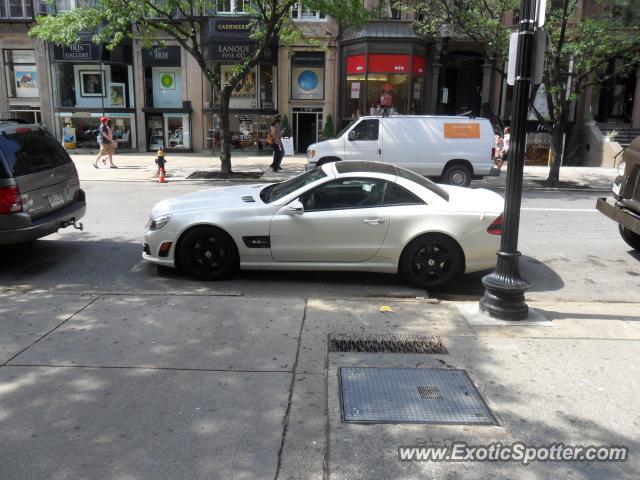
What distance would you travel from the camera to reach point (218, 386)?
403 centimetres

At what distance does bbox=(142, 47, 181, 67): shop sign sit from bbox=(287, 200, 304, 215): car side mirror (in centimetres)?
2067

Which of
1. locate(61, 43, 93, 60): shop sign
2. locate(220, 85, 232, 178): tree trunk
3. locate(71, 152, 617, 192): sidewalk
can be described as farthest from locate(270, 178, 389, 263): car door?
locate(61, 43, 93, 60): shop sign

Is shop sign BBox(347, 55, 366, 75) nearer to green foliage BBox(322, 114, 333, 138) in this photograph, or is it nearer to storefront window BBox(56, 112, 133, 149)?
green foliage BBox(322, 114, 333, 138)

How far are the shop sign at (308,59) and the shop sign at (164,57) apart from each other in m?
5.18

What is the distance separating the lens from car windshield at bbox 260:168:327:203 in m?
6.92

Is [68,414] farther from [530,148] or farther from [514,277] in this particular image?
[530,148]

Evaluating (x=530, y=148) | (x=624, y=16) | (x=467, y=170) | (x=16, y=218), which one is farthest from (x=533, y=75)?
(x=530, y=148)

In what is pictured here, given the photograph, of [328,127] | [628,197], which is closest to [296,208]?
[628,197]

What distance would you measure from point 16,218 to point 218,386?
419 centimetres

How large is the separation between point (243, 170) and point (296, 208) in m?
13.2

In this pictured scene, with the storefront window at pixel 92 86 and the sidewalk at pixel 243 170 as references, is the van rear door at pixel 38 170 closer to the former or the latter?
the sidewalk at pixel 243 170

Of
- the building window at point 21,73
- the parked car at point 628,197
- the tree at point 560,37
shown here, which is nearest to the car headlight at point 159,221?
the parked car at point 628,197

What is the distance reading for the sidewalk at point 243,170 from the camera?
55.9ft

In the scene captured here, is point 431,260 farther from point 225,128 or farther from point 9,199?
point 225,128
